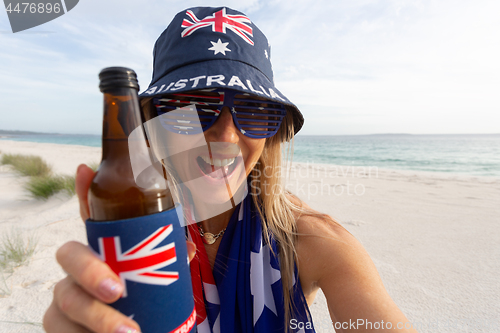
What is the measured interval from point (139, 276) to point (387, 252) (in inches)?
139

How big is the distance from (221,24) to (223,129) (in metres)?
0.57

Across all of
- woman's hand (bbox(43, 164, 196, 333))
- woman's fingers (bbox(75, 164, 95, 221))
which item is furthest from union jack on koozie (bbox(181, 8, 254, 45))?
woman's hand (bbox(43, 164, 196, 333))

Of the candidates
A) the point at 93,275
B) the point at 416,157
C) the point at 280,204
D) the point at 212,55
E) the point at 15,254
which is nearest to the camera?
the point at 93,275

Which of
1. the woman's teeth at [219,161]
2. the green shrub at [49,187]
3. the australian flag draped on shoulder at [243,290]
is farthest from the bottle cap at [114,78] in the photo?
the green shrub at [49,187]

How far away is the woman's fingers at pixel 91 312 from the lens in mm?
722

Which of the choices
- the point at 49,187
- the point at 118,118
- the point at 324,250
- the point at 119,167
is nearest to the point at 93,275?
the point at 119,167

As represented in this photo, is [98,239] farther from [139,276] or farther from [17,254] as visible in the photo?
[17,254]

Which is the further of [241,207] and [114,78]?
[241,207]

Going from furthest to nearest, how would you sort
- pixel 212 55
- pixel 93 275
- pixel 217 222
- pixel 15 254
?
1. pixel 15 254
2. pixel 217 222
3. pixel 212 55
4. pixel 93 275

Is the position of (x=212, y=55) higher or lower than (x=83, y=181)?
higher

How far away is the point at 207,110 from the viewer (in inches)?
57.7

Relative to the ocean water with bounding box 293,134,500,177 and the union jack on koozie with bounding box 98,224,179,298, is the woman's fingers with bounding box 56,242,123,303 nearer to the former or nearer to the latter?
the union jack on koozie with bounding box 98,224,179,298

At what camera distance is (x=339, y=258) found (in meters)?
1.36

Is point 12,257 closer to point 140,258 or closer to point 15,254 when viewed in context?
point 15,254
